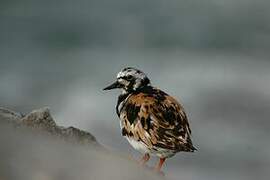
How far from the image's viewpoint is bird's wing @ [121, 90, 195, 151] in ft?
22.4

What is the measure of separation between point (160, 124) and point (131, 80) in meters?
0.78

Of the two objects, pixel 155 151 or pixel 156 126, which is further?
pixel 155 151

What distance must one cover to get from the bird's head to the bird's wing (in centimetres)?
42

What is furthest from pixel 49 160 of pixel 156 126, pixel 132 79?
pixel 132 79

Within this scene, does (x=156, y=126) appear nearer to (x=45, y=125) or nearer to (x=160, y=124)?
(x=160, y=124)

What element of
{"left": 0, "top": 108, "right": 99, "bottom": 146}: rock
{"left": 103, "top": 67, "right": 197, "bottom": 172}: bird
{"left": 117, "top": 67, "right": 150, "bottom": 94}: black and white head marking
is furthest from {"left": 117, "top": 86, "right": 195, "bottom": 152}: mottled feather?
{"left": 0, "top": 108, "right": 99, "bottom": 146}: rock

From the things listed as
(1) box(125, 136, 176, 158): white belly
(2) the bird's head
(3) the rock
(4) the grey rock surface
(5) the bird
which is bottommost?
(4) the grey rock surface

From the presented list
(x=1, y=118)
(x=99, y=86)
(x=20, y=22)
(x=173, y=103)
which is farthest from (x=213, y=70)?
(x=1, y=118)

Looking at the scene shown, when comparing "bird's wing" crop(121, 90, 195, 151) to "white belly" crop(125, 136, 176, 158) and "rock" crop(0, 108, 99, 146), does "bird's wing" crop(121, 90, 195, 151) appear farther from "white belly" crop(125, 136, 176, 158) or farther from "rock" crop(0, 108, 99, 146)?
"rock" crop(0, 108, 99, 146)

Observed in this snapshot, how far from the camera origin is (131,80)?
24.7 ft

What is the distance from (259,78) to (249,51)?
6.97ft

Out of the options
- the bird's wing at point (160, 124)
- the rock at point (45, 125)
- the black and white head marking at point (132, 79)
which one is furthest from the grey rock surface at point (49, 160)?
the black and white head marking at point (132, 79)

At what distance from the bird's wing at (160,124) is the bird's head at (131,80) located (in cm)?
42

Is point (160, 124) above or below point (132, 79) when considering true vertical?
below
